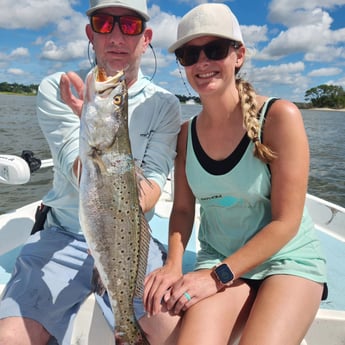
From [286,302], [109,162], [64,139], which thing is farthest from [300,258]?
[64,139]

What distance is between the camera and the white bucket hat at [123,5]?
3129 millimetres

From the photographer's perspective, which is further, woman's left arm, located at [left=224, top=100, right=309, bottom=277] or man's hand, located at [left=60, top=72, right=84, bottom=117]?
woman's left arm, located at [left=224, top=100, right=309, bottom=277]

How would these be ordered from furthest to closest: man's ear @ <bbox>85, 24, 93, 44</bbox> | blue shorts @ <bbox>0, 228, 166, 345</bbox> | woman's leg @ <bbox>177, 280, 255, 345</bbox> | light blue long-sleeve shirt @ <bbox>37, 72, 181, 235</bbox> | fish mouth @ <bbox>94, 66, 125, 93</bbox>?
man's ear @ <bbox>85, 24, 93, 44</bbox> < light blue long-sleeve shirt @ <bbox>37, 72, 181, 235</bbox> < blue shorts @ <bbox>0, 228, 166, 345</bbox> < woman's leg @ <bbox>177, 280, 255, 345</bbox> < fish mouth @ <bbox>94, 66, 125, 93</bbox>

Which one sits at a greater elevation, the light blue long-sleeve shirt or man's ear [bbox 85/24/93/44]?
man's ear [bbox 85/24/93/44]

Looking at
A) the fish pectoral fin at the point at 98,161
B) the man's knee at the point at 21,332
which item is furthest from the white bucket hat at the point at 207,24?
the man's knee at the point at 21,332

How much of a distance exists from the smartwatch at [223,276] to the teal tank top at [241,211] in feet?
0.79

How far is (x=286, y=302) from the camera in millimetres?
2561

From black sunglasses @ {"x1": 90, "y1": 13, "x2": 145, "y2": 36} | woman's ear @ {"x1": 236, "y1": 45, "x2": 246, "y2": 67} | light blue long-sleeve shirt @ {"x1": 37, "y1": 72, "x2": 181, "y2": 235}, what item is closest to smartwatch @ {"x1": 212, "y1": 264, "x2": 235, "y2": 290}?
light blue long-sleeve shirt @ {"x1": 37, "y1": 72, "x2": 181, "y2": 235}

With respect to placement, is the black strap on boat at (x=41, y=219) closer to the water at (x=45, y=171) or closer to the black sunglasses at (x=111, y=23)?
→ the black sunglasses at (x=111, y=23)

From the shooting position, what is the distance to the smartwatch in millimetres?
2721

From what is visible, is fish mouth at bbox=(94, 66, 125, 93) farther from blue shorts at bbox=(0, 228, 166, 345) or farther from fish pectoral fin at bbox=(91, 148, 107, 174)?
blue shorts at bbox=(0, 228, 166, 345)

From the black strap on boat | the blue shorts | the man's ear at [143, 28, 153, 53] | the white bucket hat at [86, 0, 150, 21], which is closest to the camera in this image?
the blue shorts

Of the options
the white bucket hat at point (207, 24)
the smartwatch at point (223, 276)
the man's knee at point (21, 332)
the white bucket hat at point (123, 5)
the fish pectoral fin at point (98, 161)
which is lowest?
the man's knee at point (21, 332)

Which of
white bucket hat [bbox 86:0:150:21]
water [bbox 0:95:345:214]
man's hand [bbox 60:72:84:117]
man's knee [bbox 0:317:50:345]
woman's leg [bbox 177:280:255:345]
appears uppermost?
white bucket hat [bbox 86:0:150:21]
